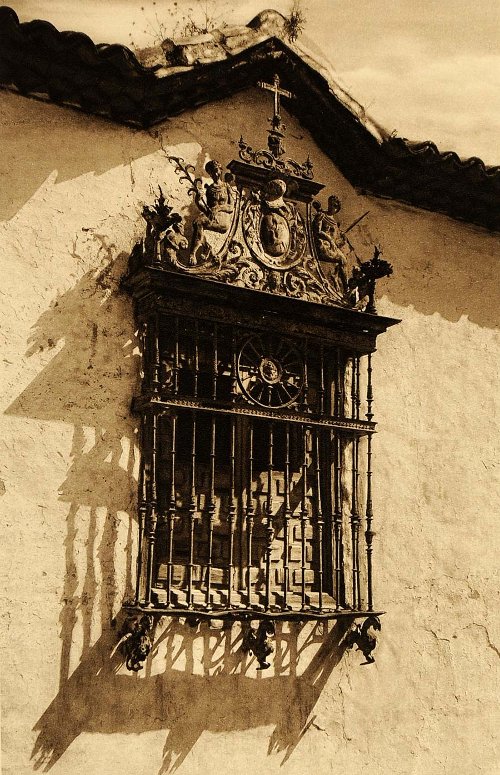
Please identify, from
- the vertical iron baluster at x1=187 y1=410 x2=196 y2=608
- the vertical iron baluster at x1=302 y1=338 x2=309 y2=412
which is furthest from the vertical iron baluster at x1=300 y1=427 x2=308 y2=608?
the vertical iron baluster at x1=187 y1=410 x2=196 y2=608

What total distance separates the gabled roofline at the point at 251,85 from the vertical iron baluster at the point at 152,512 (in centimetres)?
160

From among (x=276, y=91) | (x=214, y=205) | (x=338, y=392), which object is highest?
(x=276, y=91)

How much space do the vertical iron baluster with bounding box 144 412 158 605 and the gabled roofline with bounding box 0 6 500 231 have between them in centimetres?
160

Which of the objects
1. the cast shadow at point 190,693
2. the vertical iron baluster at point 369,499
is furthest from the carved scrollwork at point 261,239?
the cast shadow at point 190,693

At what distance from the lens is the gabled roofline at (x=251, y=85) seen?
13.5 feet

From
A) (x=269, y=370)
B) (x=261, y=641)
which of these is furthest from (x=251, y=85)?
(x=261, y=641)

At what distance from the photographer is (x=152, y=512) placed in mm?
4031

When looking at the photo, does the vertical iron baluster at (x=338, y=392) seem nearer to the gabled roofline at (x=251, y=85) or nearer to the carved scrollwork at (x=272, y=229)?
the carved scrollwork at (x=272, y=229)

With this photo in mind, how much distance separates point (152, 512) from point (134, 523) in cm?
12

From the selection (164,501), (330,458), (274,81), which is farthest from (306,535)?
(274,81)

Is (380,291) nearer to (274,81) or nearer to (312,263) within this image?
(312,263)

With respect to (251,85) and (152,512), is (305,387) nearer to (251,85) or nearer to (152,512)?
(152,512)

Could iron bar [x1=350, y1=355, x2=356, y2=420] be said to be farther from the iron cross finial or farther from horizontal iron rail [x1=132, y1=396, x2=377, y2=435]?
the iron cross finial

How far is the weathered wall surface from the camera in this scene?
12.6 ft
